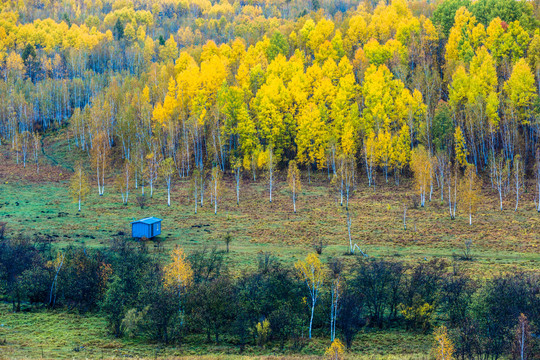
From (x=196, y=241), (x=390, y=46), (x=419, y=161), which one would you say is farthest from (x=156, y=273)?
(x=390, y=46)

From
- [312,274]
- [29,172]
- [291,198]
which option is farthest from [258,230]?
[29,172]

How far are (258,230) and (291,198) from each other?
45.7ft

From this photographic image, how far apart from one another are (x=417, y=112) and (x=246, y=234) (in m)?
40.0

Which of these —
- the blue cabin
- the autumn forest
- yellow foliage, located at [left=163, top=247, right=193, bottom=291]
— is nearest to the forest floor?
the autumn forest

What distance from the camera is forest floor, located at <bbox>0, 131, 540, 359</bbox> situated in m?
34.7

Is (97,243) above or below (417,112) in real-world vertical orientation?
below

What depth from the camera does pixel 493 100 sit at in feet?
249

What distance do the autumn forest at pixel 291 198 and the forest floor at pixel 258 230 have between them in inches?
13.7

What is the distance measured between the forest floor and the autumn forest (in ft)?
1.14

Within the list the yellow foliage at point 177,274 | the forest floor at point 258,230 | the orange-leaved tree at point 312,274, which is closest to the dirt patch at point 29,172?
the forest floor at point 258,230

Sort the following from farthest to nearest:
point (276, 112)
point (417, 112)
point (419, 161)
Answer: point (276, 112), point (417, 112), point (419, 161)

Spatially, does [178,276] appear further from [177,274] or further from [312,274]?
[312,274]

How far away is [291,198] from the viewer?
239 ft

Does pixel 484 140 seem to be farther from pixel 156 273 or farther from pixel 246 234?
pixel 156 273
